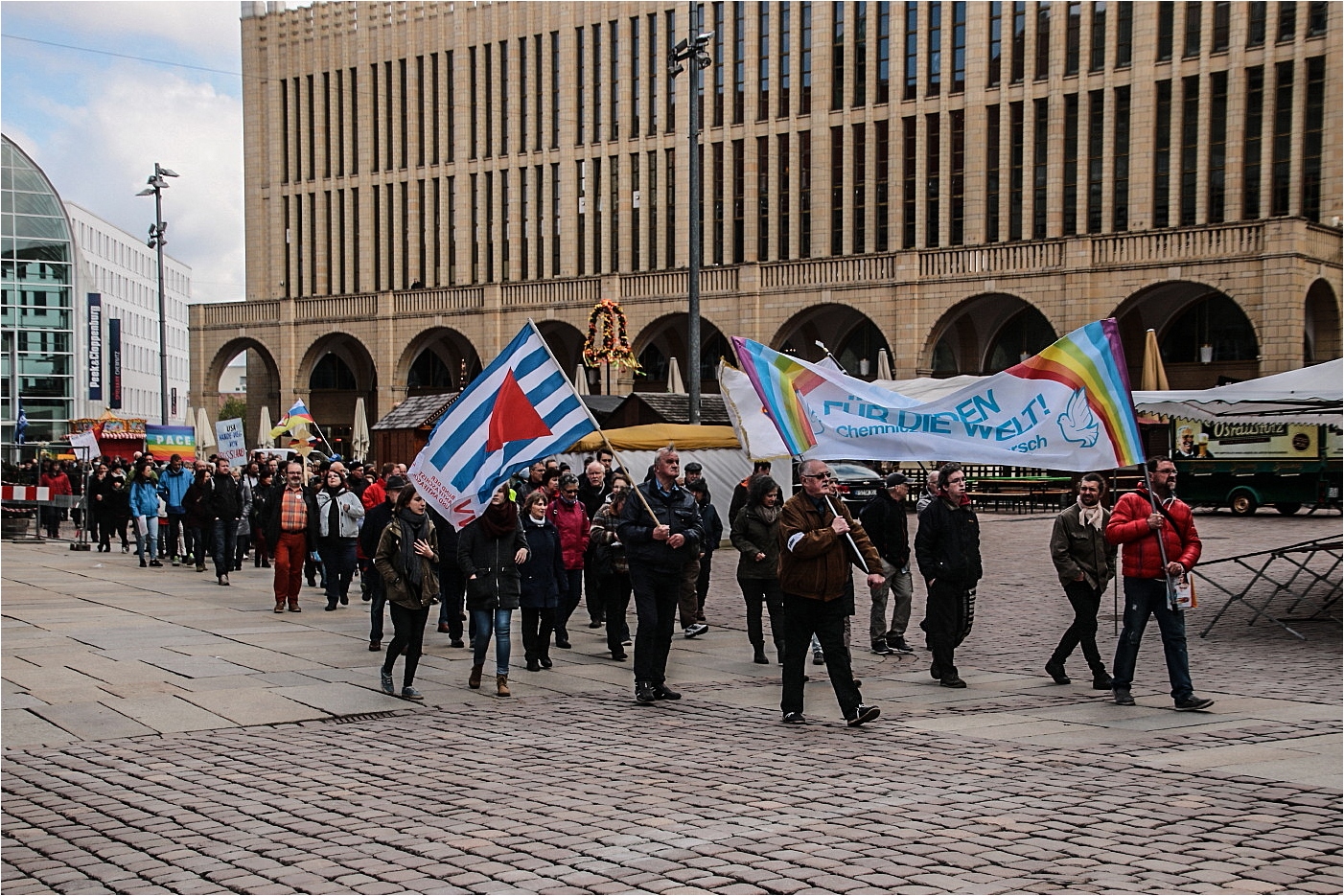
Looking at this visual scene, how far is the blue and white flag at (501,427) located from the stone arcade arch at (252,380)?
50.2m

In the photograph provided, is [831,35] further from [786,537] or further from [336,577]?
[786,537]

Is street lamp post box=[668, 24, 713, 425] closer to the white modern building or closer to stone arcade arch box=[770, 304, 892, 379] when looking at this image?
stone arcade arch box=[770, 304, 892, 379]

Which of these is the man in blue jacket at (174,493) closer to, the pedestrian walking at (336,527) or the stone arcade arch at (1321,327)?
the pedestrian walking at (336,527)

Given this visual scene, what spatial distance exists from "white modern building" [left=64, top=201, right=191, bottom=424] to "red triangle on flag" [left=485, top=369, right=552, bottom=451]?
237ft

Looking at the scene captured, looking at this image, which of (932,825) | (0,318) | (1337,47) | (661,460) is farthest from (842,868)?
(0,318)

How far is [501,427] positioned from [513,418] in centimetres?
12

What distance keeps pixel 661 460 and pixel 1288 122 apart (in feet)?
117

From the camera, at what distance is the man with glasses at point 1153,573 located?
33.5 feet

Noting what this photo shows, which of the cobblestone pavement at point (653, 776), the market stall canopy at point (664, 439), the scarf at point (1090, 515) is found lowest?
the cobblestone pavement at point (653, 776)

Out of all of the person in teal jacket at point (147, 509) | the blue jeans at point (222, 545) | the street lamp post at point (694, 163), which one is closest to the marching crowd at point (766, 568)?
the blue jeans at point (222, 545)

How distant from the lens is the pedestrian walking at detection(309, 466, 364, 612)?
16.7 meters

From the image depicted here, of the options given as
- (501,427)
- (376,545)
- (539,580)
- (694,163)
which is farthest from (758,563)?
(694,163)

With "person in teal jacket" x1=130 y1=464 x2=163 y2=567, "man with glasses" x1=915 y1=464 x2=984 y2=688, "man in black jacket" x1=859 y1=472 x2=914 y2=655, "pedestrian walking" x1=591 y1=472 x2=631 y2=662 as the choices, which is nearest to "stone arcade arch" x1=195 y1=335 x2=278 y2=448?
"person in teal jacket" x1=130 y1=464 x2=163 y2=567

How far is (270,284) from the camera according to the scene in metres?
64.9
